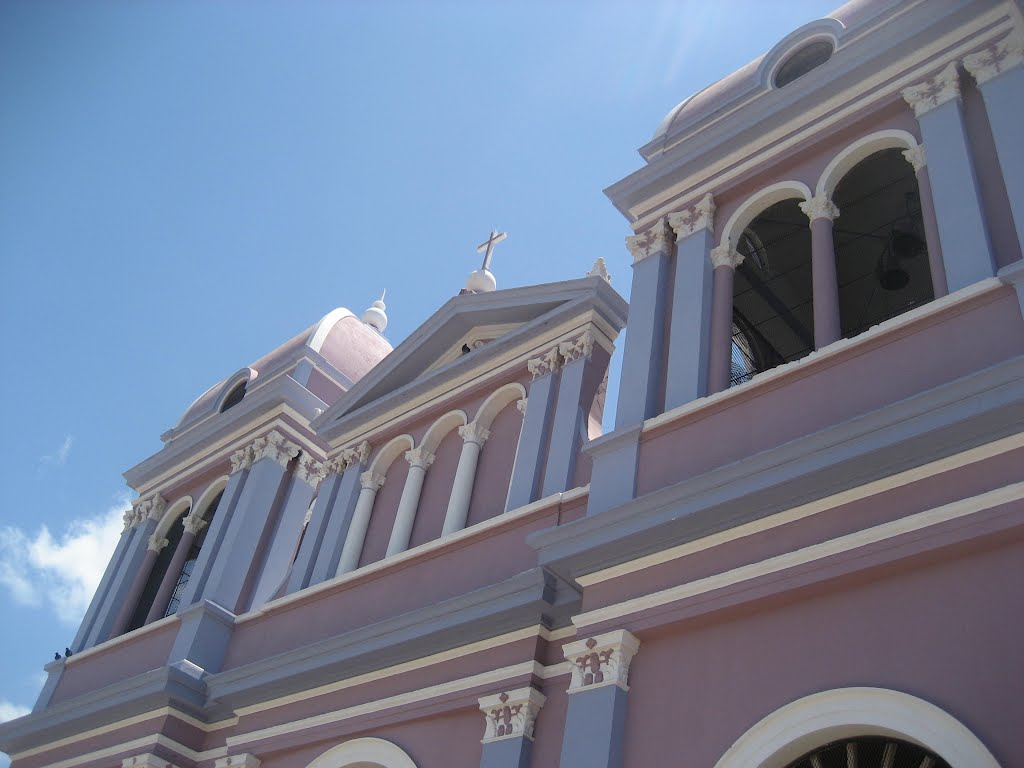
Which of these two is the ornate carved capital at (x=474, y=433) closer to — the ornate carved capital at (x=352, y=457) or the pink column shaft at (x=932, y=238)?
the ornate carved capital at (x=352, y=457)

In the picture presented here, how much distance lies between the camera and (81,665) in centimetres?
1622

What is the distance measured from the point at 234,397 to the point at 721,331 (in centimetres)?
1053

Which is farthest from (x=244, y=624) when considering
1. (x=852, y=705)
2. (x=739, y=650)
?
(x=852, y=705)

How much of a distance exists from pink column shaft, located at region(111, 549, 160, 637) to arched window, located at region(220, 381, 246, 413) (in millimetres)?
2703

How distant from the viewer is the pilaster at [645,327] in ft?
34.9

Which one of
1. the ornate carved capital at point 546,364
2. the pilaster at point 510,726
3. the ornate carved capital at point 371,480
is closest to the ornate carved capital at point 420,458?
the ornate carved capital at point 371,480

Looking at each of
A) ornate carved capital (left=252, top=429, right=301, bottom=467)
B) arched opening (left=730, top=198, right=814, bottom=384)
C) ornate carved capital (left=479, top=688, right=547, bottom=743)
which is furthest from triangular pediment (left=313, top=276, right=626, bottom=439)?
ornate carved capital (left=479, top=688, right=547, bottom=743)

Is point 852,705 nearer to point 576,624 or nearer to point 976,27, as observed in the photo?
point 576,624

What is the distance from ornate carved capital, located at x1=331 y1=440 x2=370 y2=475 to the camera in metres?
14.9

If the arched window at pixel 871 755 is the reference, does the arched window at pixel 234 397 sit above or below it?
above

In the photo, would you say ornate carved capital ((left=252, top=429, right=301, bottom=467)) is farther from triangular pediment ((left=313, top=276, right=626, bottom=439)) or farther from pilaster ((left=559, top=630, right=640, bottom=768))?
pilaster ((left=559, top=630, right=640, bottom=768))

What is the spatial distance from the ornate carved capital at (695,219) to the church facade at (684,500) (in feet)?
0.19

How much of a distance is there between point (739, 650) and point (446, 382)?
22.6ft

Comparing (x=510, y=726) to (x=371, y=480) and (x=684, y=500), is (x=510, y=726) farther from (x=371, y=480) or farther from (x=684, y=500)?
(x=371, y=480)
